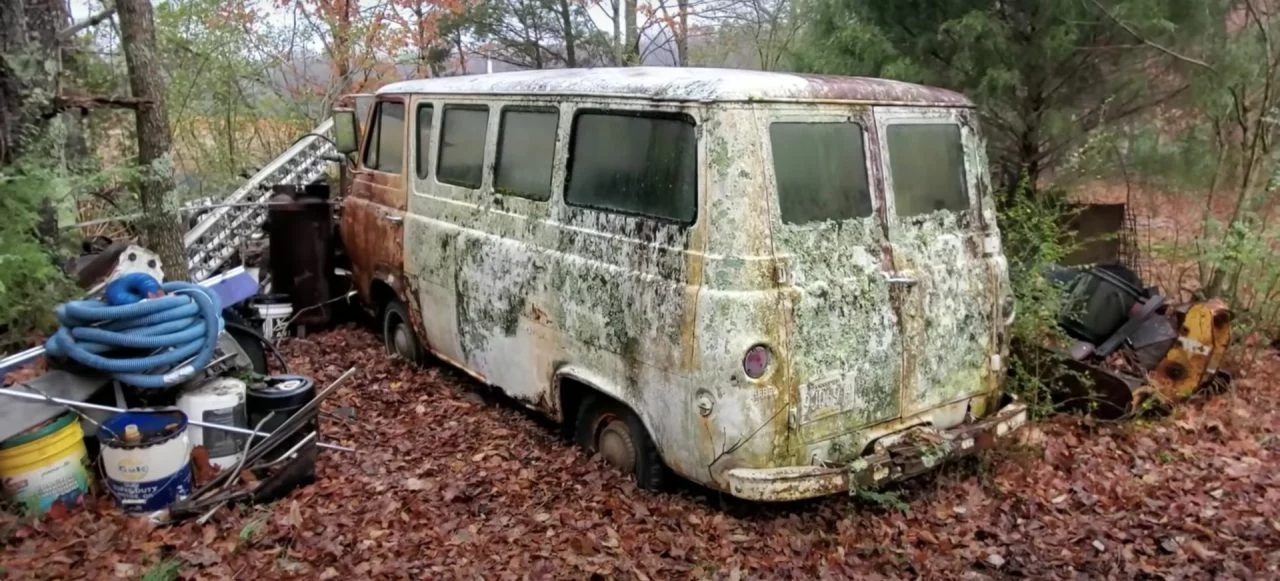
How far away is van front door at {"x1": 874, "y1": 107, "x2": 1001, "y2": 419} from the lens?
4.32 metres

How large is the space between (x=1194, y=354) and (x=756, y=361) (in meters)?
3.87

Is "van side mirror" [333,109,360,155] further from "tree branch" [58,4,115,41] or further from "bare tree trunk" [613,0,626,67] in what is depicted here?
"bare tree trunk" [613,0,626,67]

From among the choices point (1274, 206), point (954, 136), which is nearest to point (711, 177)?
point (954, 136)

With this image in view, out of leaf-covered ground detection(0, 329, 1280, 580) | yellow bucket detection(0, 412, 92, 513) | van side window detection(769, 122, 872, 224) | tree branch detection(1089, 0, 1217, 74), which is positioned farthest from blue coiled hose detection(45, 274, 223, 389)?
tree branch detection(1089, 0, 1217, 74)

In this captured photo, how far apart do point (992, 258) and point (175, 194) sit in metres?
5.45

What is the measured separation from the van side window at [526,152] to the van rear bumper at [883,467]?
6.53 ft

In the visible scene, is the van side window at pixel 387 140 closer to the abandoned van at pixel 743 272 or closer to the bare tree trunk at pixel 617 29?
the abandoned van at pixel 743 272

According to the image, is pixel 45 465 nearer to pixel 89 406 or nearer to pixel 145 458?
pixel 89 406

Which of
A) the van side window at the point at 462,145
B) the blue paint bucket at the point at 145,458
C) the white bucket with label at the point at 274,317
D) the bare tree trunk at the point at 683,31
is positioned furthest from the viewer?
the bare tree trunk at the point at 683,31

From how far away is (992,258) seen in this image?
477cm

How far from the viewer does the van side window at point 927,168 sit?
4355mm

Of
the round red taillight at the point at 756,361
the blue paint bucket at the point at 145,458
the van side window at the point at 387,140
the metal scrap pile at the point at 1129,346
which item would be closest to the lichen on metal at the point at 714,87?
the round red taillight at the point at 756,361

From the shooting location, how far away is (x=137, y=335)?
4203 millimetres

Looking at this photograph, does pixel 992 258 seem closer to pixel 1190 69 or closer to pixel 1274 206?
pixel 1190 69
